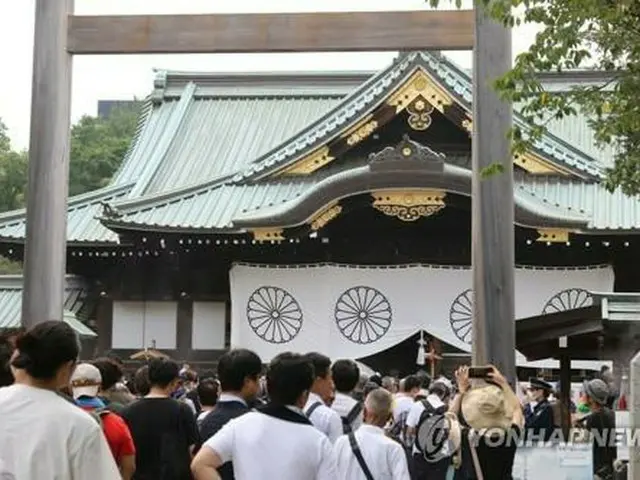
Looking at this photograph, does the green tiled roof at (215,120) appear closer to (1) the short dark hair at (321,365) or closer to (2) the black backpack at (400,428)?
(2) the black backpack at (400,428)

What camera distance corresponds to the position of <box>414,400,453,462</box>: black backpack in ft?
24.1

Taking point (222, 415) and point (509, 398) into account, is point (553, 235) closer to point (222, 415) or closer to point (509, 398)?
point (509, 398)

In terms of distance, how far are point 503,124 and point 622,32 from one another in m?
1.10

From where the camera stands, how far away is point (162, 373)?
512cm

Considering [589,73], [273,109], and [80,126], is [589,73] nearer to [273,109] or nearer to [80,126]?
[273,109]

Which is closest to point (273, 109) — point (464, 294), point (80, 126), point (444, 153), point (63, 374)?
point (444, 153)

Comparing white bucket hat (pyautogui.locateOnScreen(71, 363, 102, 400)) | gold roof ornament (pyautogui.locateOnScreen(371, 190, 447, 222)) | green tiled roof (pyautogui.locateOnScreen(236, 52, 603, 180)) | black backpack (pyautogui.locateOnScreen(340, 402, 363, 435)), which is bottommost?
black backpack (pyautogui.locateOnScreen(340, 402, 363, 435))

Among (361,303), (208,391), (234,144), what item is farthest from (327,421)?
(234,144)

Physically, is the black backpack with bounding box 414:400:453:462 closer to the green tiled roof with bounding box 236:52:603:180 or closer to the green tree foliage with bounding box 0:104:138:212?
the green tiled roof with bounding box 236:52:603:180

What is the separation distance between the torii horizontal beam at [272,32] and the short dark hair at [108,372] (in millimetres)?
3692

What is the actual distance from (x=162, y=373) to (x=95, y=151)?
1891 inches

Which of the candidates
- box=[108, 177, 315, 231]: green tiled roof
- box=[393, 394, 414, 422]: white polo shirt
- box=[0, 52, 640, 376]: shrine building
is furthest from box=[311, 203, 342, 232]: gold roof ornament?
box=[393, 394, 414, 422]: white polo shirt

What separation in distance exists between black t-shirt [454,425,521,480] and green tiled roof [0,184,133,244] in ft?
37.3

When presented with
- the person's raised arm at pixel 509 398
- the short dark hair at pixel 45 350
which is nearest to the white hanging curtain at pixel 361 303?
the person's raised arm at pixel 509 398
